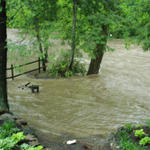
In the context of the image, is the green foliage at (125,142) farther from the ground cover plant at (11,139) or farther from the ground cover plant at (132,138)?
the ground cover plant at (11,139)

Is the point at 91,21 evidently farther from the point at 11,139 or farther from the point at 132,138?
the point at 11,139

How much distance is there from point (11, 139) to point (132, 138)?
125 inches

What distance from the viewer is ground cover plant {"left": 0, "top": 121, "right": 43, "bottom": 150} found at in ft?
16.8

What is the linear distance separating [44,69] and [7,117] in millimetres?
9203

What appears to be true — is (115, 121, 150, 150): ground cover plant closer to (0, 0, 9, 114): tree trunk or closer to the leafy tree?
(0, 0, 9, 114): tree trunk

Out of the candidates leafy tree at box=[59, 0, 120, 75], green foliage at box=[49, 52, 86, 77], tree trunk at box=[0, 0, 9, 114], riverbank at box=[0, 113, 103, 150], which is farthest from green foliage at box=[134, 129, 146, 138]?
green foliage at box=[49, 52, 86, 77]

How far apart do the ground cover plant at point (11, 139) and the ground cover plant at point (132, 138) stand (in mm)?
2102

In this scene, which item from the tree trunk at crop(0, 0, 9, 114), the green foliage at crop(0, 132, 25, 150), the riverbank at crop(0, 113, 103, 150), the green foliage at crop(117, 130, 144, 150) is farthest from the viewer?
the tree trunk at crop(0, 0, 9, 114)

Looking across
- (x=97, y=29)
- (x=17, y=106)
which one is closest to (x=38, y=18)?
(x=97, y=29)

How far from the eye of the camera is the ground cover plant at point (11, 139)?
16.8 feet

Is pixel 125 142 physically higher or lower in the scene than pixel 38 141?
higher

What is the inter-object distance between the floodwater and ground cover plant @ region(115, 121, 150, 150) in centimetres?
100

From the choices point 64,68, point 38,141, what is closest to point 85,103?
point 64,68

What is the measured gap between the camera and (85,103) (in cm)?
1110
